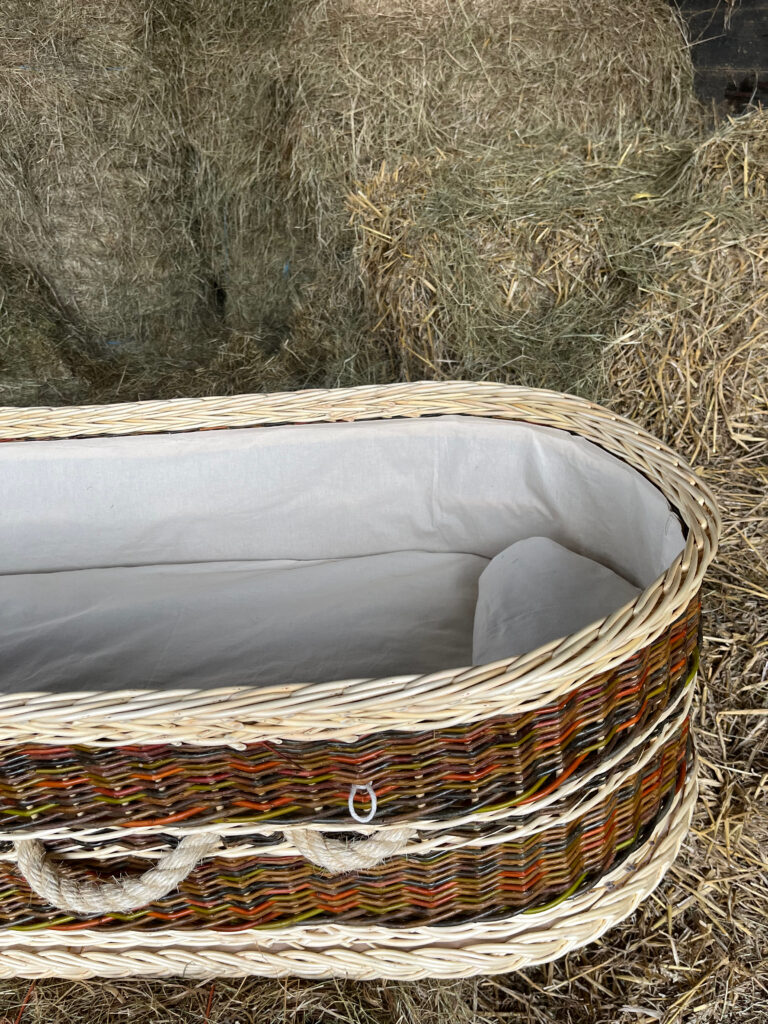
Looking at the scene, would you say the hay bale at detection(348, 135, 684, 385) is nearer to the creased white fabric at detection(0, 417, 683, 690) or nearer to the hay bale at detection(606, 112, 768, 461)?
the hay bale at detection(606, 112, 768, 461)

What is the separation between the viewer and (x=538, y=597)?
1344 millimetres

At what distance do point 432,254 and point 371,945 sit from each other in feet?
4.41

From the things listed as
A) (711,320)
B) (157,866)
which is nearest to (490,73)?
(711,320)

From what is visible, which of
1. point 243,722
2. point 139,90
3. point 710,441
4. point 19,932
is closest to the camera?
point 243,722

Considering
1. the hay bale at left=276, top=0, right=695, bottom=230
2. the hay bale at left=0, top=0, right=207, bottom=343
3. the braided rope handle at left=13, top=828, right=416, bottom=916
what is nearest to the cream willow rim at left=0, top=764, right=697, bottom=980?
the braided rope handle at left=13, top=828, right=416, bottom=916

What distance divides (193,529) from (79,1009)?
796 mm

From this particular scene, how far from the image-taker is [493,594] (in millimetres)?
1415

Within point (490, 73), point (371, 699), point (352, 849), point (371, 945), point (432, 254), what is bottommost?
point (371, 945)

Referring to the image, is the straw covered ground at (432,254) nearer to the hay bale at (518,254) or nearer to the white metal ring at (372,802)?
the hay bale at (518,254)

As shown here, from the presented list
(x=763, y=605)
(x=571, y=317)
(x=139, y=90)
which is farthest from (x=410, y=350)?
(x=139, y=90)

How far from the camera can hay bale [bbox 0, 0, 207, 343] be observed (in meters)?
2.40

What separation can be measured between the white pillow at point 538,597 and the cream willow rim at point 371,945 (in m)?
0.27

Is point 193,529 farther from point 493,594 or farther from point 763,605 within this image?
point 763,605

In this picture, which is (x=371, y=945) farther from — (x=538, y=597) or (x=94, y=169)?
(x=94, y=169)
